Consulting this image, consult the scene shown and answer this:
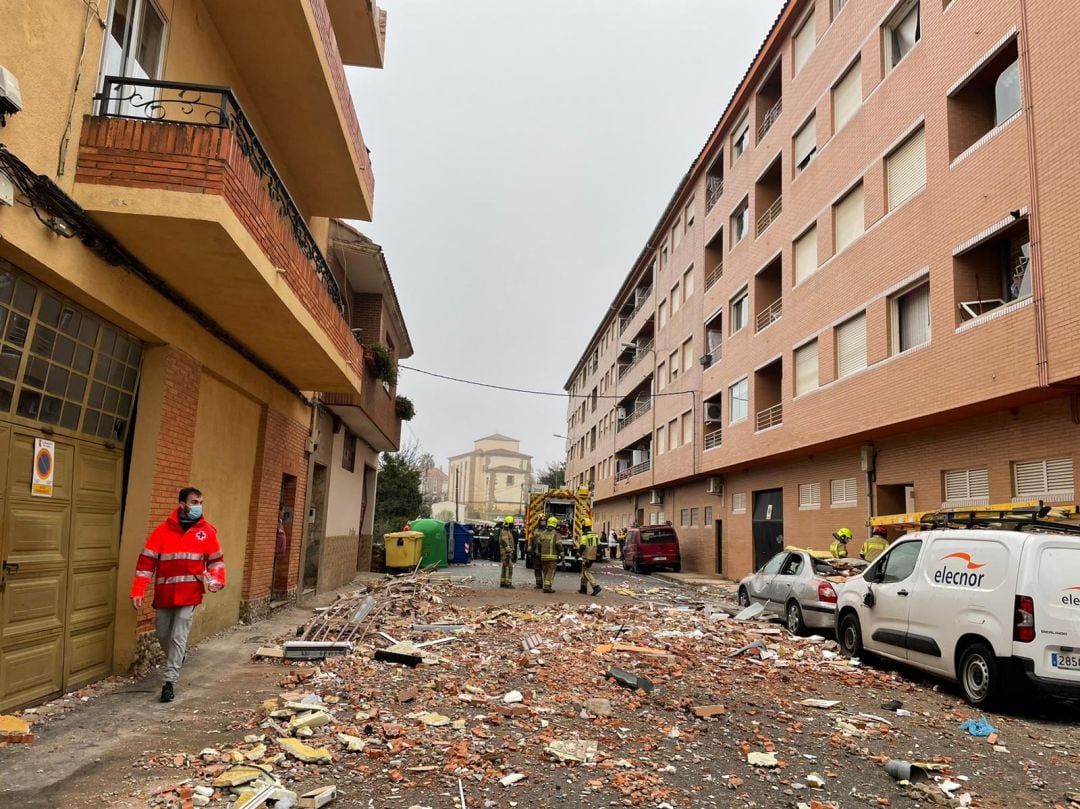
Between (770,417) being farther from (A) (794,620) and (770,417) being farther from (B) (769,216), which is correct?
(A) (794,620)

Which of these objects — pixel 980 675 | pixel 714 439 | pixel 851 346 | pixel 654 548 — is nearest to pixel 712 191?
pixel 714 439

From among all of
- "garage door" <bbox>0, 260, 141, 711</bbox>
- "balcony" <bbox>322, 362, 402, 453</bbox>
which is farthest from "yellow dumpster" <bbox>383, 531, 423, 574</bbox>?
"garage door" <bbox>0, 260, 141, 711</bbox>

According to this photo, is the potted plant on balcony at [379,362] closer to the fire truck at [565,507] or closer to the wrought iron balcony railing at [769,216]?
the fire truck at [565,507]

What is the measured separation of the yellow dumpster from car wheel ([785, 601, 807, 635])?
40.0 ft

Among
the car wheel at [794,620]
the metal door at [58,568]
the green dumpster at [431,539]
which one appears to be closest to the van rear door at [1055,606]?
the car wheel at [794,620]

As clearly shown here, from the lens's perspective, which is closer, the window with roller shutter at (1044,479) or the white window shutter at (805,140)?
the window with roller shutter at (1044,479)

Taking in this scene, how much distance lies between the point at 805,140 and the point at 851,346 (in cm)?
697

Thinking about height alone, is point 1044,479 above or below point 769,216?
below

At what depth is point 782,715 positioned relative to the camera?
21.5 feet

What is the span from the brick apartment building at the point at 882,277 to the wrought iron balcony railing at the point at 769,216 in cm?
11

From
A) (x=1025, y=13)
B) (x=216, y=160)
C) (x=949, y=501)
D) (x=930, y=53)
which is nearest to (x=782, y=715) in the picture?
(x=216, y=160)

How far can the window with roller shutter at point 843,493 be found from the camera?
17500mm

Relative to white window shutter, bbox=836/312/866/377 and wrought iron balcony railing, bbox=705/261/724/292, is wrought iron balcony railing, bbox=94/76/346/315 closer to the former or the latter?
white window shutter, bbox=836/312/866/377

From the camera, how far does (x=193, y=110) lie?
6.88 meters
